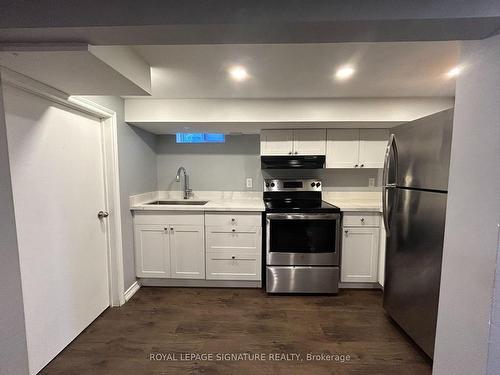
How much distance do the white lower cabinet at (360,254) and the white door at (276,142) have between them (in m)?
1.09

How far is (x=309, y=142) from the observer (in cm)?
259

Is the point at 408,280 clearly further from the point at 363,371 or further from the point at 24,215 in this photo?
the point at 24,215

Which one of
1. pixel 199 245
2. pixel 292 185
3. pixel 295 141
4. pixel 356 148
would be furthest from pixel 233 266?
pixel 356 148

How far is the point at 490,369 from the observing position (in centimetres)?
89

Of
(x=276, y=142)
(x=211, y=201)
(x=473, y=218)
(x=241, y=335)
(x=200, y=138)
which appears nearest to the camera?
(x=473, y=218)

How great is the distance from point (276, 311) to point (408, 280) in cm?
113

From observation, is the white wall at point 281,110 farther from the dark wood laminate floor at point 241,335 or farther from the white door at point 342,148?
the dark wood laminate floor at point 241,335

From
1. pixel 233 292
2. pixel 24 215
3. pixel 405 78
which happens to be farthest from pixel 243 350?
pixel 405 78

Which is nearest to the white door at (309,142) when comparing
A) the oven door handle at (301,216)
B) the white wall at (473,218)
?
the oven door handle at (301,216)

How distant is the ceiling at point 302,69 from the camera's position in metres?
1.33

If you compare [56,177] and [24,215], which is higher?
[56,177]

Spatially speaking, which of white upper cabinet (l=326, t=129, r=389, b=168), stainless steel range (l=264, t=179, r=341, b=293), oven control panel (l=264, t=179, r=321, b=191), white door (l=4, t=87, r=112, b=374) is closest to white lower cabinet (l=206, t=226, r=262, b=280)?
stainless steel range (l=264, t=179, r=341, b=293)

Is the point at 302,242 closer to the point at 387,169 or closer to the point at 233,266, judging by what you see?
the point at 233,266

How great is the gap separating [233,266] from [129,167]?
1523 millimetres
